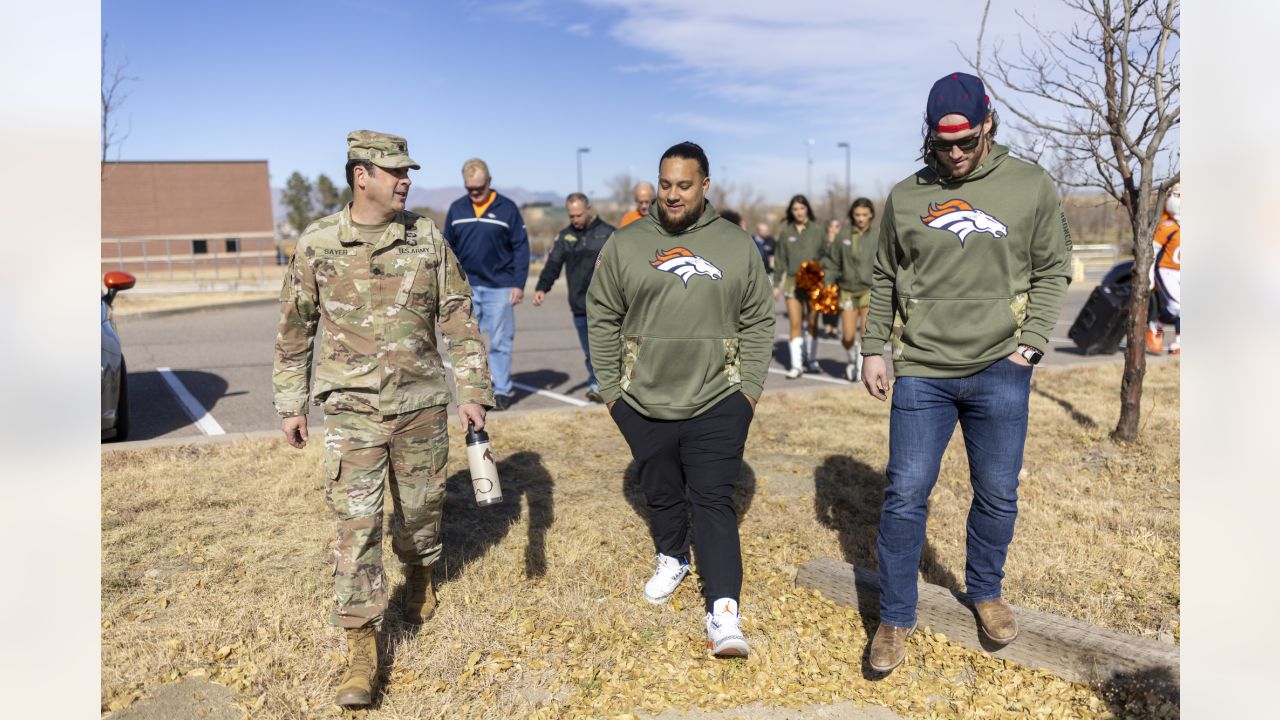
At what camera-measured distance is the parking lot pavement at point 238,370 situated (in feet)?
29.2

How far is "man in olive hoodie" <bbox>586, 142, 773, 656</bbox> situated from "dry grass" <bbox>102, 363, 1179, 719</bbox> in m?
0.49

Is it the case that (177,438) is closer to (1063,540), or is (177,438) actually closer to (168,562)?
(168,562)

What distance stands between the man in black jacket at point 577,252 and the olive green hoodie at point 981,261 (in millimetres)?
5739

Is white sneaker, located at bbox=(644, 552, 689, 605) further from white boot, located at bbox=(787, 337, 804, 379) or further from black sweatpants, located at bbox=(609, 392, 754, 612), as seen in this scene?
white boot, located at bbox=(787, 337, 804, 379)

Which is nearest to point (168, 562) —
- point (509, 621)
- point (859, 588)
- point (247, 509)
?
point (247, 509)

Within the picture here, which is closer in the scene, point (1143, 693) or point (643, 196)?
point (1143, 693)

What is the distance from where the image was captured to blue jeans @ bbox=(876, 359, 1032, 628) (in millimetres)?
3777

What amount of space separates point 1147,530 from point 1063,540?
0.54 m

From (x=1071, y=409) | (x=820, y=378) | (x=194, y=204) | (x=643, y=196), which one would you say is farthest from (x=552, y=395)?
(x=194, y=204)

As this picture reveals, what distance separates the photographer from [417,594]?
446cm

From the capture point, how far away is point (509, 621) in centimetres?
447

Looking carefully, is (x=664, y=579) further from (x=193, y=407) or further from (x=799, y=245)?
(x=799, y=245)

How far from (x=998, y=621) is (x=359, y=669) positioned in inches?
100

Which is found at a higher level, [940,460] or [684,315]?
[684,315]
